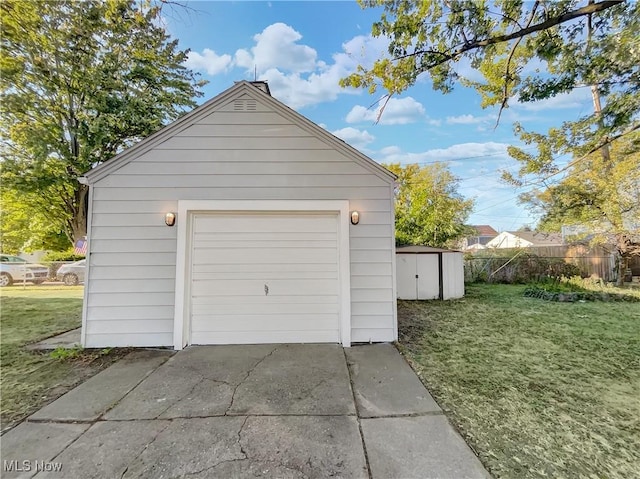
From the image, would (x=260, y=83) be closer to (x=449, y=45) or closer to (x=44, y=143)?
(x=449, y=45)

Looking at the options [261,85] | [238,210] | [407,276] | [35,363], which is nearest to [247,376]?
[238,210]

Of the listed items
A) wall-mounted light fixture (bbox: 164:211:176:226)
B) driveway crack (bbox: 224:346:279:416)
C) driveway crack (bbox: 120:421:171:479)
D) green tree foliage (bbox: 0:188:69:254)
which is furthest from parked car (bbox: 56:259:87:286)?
driveway crack (bbox: 120:421:171:479)

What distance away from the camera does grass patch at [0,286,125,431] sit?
9.35ft

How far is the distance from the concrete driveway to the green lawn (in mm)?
330

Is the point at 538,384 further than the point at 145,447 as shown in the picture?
Yes

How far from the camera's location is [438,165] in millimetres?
18109

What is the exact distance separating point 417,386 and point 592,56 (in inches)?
200

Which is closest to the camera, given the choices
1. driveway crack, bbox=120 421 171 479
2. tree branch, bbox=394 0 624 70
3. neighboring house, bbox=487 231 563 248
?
driveway crack, bbox=120 421 171 479

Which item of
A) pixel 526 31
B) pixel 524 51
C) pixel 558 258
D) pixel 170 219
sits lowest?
pixel 558 258

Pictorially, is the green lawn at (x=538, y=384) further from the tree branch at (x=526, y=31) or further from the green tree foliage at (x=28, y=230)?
the green tree foliage at (x=28, y=230)

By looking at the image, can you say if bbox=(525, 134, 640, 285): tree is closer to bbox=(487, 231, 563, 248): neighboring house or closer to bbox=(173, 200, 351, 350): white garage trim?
bbox=(487, 231, 563, 248): neighboring house

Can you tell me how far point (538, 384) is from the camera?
10.4 ft

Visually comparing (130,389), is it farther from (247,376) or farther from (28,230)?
(28,230)

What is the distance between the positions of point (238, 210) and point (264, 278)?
113 centimetres
